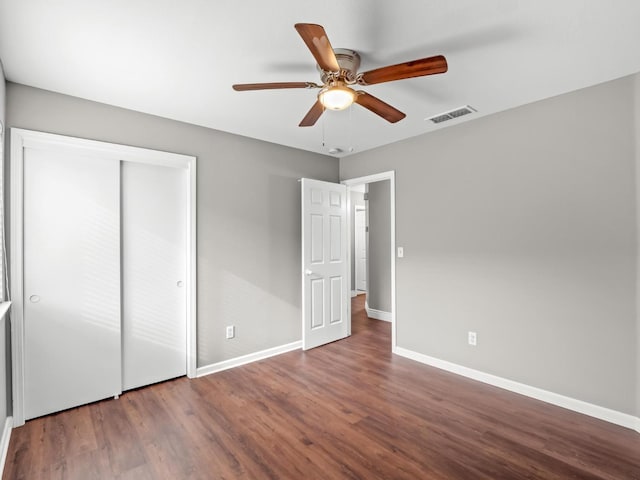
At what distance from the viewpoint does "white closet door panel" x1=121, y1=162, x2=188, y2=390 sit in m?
2.88

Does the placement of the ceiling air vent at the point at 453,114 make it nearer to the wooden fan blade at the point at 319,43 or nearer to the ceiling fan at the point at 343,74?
the ceiling fan at the point at 343,74

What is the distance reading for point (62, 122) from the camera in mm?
2531

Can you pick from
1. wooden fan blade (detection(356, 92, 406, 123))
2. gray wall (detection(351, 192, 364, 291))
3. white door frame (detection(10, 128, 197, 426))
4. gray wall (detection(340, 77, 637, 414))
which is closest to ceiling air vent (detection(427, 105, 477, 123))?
gray wall (detection(340, 77, 637, 414))

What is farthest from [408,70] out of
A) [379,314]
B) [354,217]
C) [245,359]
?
[354,217]

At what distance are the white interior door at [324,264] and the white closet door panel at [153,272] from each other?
4.50 feet

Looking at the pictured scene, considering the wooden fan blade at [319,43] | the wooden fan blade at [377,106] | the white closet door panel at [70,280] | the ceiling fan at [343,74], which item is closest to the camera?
the wooden fan blade at [319,43]

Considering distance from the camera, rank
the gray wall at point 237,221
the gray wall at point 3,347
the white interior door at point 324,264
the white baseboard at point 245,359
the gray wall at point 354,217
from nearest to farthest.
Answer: the gray wall at point 3,347 → the gray wall at point 237,221 → the white baseboard at point 245,359 → the white interior door at point 324,264 → the gray wall at point 354,217

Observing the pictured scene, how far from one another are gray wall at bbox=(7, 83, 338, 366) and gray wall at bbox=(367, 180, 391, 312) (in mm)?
1708

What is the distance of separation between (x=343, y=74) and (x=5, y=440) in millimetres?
3081

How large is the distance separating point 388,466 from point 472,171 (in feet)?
8.55

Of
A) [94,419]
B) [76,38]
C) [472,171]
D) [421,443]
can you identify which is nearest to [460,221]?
[472,171]

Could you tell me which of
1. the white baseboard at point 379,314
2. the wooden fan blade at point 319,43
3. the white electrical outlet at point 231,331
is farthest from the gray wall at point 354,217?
the wooden fan blade at point 319,43

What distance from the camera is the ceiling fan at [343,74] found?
4.97ft

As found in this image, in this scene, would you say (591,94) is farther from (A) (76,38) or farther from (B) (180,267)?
(B) (180,267)
